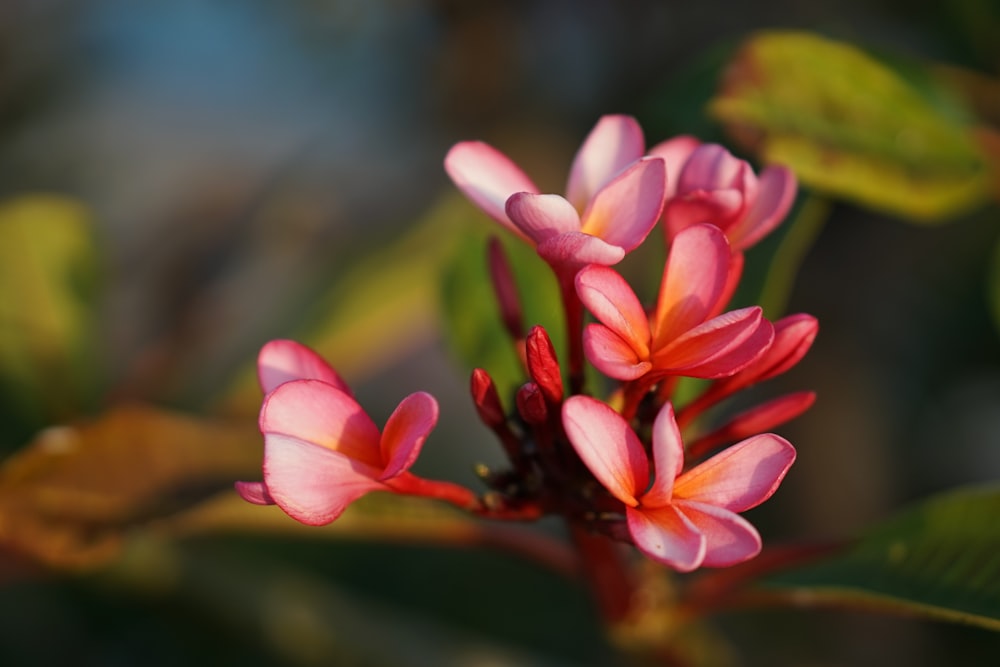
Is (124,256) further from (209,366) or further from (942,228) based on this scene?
(942,228)

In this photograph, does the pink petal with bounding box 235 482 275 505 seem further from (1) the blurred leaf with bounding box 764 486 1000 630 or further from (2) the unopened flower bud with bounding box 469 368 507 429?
(1) the blurred leaf with bounding box 764 486 1000 630

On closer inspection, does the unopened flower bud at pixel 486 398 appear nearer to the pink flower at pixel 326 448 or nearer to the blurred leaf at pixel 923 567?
the pink flower at pixel 326 448

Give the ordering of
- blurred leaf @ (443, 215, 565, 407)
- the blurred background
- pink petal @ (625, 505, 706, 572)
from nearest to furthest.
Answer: pink petal @ (625, 505, 706, 572) < blurred leaf @ (443, 215, 565, 407) < the blurred background

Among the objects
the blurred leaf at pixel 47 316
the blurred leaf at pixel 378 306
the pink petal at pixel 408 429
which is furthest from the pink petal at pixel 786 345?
the blurred leaf at pixel 47 316

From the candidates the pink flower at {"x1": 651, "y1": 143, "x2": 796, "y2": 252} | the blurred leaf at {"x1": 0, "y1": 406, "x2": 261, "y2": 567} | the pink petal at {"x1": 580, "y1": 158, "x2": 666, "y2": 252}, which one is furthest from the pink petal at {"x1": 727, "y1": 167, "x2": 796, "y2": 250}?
the blurred leaf at {"x1": 0, "y1": 406, "x2": 261, "y2": 567}

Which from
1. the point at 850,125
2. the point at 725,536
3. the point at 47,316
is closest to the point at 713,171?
the point at 725,536
